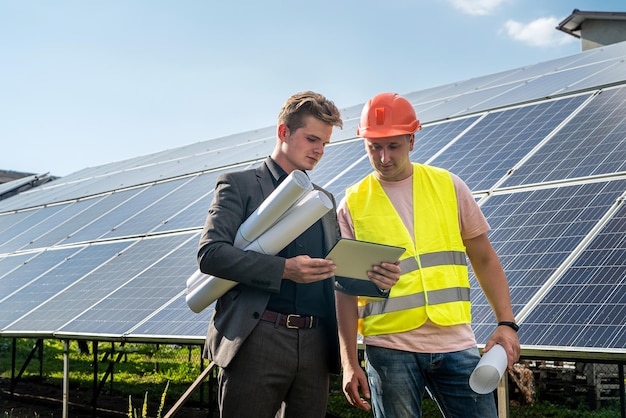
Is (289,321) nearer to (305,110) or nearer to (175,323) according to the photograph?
(305,110)

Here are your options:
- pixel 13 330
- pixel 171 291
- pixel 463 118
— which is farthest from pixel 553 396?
pixel 13 330

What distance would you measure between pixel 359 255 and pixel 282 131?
2.47 feet

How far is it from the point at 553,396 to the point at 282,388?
1072cm

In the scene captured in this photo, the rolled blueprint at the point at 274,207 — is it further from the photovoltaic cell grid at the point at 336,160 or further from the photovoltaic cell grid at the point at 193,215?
the photovoltaic cell grid at the point at 193,215

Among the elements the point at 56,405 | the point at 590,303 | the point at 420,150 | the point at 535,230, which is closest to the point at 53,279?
the point at 56,405

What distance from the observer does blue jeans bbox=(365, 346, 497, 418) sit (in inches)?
140

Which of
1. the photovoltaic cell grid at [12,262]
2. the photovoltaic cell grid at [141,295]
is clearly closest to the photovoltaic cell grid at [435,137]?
the photovoltaic cell grid at [141,295]

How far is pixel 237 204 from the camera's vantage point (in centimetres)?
378

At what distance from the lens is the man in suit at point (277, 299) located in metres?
3.54

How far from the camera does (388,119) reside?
381cm

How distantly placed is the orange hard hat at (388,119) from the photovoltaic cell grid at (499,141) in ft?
11.5

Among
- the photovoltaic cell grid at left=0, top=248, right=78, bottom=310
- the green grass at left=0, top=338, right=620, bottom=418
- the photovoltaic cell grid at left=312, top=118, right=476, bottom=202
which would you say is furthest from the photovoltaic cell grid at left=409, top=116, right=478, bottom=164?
the photovoltaic cell grid at left=0, top=248, right=78, bottom=310

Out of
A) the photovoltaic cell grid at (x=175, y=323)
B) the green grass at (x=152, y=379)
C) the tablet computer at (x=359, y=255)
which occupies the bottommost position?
the green grass at (x=152, y=379)

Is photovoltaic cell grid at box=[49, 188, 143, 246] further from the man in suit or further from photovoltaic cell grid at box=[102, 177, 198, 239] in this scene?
the man in suit
